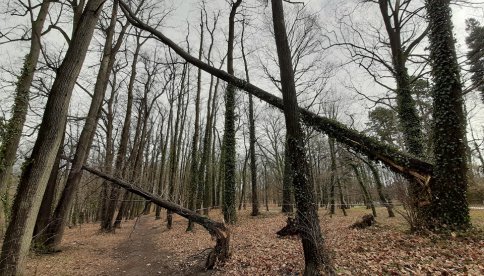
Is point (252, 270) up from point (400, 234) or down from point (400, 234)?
down

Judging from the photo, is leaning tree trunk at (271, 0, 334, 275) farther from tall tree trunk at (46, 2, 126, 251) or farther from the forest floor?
tall tree trunk at (46, 2, 126, 251)

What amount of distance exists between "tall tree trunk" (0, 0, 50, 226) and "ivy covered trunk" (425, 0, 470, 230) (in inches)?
478

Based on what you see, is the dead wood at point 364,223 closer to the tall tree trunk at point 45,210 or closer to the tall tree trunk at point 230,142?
the tall tree trunk at point 230,142

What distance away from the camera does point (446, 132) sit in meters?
7.02

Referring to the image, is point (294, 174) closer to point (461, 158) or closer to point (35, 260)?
point (461, 158)

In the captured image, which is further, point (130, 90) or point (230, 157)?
point (130, 90)

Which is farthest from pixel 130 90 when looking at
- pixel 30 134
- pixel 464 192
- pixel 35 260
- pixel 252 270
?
pixel 464 192

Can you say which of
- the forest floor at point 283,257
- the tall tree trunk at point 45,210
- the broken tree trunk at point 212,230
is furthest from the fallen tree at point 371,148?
the tall tree trunk at point 45,210

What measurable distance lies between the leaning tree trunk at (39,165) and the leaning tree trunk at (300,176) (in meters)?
3.73

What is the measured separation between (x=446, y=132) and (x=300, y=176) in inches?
186

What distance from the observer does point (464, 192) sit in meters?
6.65

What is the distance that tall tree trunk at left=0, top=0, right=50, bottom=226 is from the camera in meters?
8.75

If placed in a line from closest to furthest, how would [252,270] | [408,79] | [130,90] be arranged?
[252,270] < [408,79] < [130,90]

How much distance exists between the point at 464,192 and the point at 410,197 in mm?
1176
